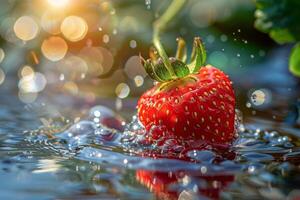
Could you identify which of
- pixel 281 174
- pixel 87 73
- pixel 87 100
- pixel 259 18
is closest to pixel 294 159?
pixel 281 174

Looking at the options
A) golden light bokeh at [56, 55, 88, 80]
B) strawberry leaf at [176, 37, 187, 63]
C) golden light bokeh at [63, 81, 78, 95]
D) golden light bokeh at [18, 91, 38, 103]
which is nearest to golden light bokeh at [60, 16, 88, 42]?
golden light bokeh at [56, 55, 88, 80]

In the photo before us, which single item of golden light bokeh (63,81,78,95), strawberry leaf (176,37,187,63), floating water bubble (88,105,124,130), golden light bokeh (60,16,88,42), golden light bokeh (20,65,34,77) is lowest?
floating water bubble (88,105,124,130)

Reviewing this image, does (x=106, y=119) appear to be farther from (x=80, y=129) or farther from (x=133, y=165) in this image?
(x=133, y=165)

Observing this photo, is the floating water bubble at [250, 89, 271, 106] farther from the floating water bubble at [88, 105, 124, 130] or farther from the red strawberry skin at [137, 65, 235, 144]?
the red strawberry skin at [137, 65, 235, 144]

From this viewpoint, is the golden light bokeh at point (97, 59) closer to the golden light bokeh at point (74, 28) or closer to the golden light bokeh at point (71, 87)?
the golden light bokeh at point (74, 28)

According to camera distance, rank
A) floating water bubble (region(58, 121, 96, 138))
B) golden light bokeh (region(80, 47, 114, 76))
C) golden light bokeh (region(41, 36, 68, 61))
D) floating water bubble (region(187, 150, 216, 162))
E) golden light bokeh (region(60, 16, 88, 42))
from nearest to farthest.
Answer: floating water bubble (region(187, 150, 216, 162))
floating water bubble (region(58, 121, 96, 138))
golden light bokeh (region(80, 47, 114, 76))
golden light bokeh (region(41, 36, 68, 61))
golden light bokeh (region(60, 16, 88, 42))

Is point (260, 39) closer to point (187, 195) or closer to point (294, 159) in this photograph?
point (294, 159)
